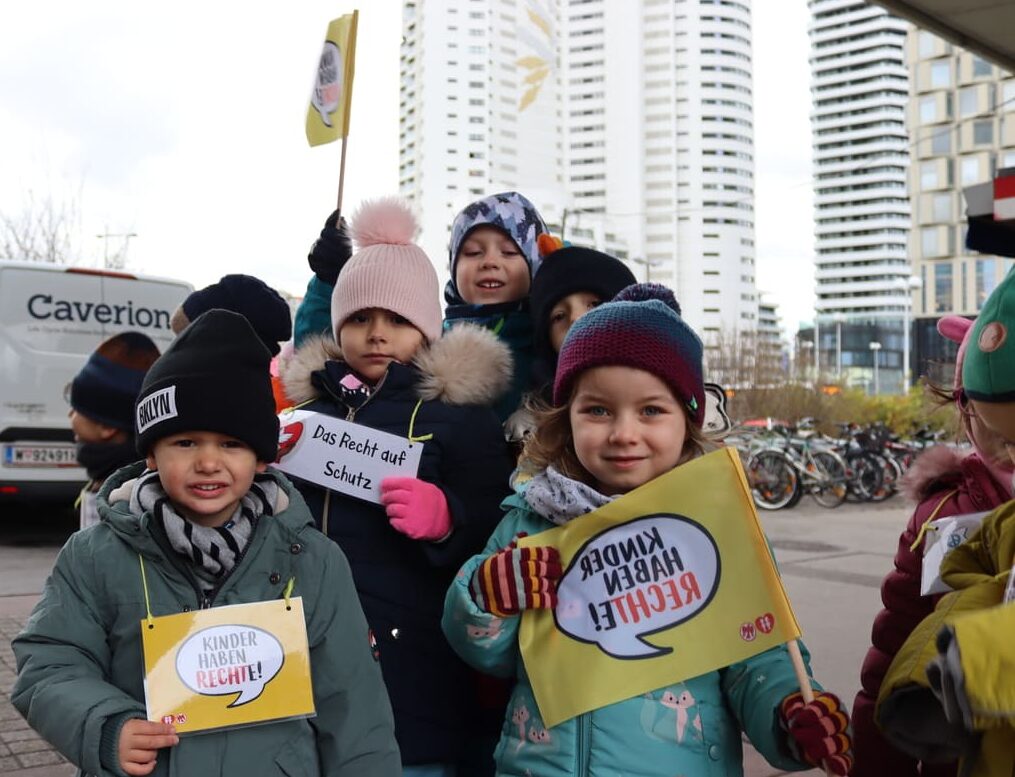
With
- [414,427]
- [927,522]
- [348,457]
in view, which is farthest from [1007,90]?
[348,457]

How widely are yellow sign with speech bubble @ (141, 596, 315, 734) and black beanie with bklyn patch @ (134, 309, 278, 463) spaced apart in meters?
0.34

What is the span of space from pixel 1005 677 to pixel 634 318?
3.25 ft

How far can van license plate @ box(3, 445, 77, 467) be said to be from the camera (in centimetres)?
868

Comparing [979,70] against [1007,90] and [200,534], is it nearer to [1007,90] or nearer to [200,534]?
[1007,90]

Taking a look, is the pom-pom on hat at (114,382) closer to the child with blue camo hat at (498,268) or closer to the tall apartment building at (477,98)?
the child with blue camo hat at (498,268)

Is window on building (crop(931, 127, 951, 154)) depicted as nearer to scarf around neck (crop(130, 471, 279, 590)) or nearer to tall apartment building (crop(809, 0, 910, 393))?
tall apartment building (crop(809, 0, 910, 393))

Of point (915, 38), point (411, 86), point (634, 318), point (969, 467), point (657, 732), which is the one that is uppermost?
point (411, 86)

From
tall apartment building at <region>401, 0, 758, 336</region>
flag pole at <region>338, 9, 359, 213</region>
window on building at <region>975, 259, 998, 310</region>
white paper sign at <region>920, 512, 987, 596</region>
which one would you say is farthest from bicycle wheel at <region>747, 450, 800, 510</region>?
tall apartment building at <region>401, 0, 758, 336</region>

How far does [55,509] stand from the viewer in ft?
37.9

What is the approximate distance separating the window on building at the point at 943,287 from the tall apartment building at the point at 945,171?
0.06 feet

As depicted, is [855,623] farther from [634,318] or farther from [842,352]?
[842,352]

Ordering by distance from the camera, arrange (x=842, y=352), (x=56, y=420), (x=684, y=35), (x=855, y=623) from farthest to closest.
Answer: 1. (x=684, y=35)
2. (x=842, y=352)
3. (x=56, y=420)
4. (x=855, y=623)

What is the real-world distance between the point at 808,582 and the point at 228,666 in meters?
7.19

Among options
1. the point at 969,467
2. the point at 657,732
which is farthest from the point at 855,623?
the point at 657,732
